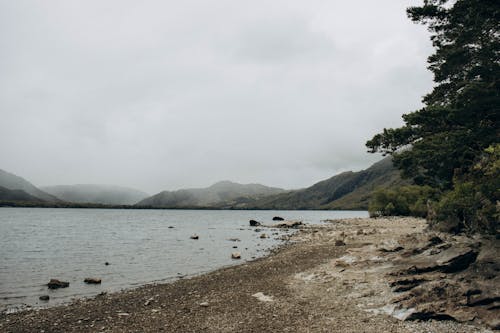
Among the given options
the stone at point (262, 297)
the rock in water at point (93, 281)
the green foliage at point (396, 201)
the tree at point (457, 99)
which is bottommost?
the rock in water at point (93, 281)

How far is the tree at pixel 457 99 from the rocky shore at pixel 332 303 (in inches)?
204

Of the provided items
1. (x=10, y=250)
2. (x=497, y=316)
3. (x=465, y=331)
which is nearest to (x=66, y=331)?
(x=465, y=331)

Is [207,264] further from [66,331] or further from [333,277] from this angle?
[66,331]

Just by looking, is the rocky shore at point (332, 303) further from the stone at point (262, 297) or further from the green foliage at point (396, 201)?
the green foliage at point (396, 201)

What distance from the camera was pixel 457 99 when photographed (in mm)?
17375

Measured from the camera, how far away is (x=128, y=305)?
17.2 meters

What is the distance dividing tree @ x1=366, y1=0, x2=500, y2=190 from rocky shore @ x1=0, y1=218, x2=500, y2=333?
5.17m

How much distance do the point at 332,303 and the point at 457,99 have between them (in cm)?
1292

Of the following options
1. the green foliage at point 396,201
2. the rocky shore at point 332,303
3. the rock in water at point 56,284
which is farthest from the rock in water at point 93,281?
the green foliage at point 396,201

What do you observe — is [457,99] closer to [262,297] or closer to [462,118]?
[462,118]

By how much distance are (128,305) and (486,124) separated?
21.6 m

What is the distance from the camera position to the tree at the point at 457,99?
54.5 feet

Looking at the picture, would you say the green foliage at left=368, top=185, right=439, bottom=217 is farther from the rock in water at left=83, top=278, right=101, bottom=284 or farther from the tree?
the rock in water at left=83, top=278, right=101, bottom=284

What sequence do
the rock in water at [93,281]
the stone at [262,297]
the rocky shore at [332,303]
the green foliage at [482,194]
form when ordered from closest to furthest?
the rocky shore at [332,303]
the green foliage at [482,194]
the stone at [262,297]
the rock in water at [93,281]
